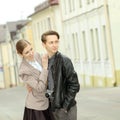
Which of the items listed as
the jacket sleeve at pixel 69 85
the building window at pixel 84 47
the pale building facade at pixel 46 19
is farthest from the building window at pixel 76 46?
the jacket sleeve at pixel 69 85

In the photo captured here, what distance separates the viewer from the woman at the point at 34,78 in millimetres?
5926

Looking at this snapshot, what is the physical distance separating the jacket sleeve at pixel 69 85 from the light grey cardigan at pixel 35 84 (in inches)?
9.7

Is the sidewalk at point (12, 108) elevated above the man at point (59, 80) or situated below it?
below

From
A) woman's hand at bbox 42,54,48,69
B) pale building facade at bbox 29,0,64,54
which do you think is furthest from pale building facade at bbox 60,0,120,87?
woman's hand at bbox 42,54,48,69

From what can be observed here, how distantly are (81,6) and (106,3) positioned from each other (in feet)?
23.0

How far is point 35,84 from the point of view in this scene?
19.5ft

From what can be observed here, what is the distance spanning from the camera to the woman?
5926 millimetres

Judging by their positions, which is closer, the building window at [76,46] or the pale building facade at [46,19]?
the building window at [76,46]

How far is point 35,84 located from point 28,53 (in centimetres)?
35

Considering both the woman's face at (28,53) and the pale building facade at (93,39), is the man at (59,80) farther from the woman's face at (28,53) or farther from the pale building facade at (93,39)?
the pale building facade at (93,39)

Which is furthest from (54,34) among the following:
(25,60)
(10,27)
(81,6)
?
(10,27)

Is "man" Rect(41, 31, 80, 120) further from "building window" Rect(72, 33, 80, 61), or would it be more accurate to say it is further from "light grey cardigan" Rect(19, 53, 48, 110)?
"building window" Rect(72, 33, 80, 61)

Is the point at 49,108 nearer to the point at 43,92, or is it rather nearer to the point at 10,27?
the point at 43,92

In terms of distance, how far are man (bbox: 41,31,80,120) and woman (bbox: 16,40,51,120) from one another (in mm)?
95
